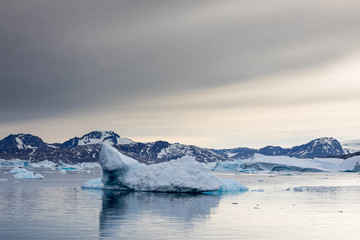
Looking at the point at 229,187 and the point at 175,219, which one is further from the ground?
the point at 229,187

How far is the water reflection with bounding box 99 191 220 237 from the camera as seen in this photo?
→ 65.9 ft

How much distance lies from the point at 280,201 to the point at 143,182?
40.5 feet

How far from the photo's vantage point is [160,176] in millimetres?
39469

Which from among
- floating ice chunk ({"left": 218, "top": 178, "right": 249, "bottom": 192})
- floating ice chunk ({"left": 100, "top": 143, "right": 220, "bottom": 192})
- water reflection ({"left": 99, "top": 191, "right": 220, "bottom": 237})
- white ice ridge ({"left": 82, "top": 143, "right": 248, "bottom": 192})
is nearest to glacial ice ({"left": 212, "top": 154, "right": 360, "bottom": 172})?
floating ice chunk ({"left": 218, "top": 178, "right": 249, "bottom": 192})

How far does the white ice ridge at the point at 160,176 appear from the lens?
38.5m

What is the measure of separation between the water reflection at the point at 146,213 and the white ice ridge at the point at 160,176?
5440 millimetres

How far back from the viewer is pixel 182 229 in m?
19.3

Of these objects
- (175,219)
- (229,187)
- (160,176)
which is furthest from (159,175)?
(175,219)

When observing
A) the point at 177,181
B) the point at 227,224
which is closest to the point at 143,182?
the point at 177,181

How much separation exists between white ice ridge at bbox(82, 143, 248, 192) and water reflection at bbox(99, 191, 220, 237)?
17.8ft

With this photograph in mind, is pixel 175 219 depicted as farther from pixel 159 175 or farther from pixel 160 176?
pixel 159 175

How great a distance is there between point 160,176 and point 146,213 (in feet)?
48.1

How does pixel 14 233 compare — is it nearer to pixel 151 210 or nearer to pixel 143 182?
pixel 151 210

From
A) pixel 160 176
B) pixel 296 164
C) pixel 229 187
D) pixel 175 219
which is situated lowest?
pixel 175 219
